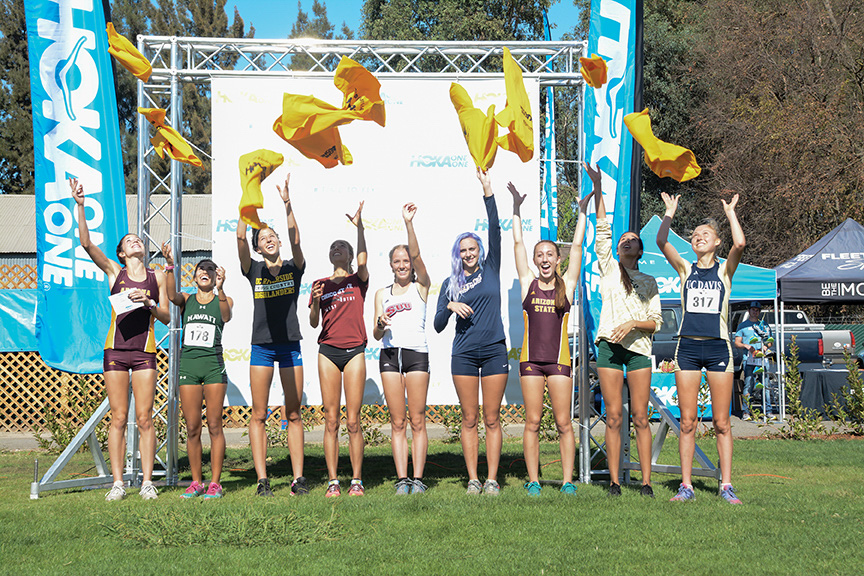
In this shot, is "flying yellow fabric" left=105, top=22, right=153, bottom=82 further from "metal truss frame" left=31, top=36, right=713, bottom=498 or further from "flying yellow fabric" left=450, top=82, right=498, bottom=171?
"flying yellow fabric" left=450, top=82, right=498, bottom=171

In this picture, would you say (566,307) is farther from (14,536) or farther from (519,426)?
(519,426)

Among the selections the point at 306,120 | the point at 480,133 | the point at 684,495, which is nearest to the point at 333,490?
the point at 684,495

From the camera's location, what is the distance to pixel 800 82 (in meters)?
21.5

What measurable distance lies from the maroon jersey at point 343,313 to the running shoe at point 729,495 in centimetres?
296

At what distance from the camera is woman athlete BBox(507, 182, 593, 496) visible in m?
5.76

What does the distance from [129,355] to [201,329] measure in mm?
610

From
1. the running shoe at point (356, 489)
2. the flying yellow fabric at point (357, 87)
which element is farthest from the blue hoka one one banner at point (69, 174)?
the running shoe at point (356, 489)

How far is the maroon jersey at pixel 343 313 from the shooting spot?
19.5 ft

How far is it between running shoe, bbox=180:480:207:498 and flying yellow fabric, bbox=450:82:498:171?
3.45 meters

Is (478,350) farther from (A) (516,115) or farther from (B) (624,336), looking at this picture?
(A) (516,115)

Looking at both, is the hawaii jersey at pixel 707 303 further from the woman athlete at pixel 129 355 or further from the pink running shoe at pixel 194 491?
the woman athlete at pixel 129 355

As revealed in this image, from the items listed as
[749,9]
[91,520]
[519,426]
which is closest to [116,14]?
[749,9]

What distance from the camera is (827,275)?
12.1m

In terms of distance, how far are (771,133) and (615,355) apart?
669 inches
